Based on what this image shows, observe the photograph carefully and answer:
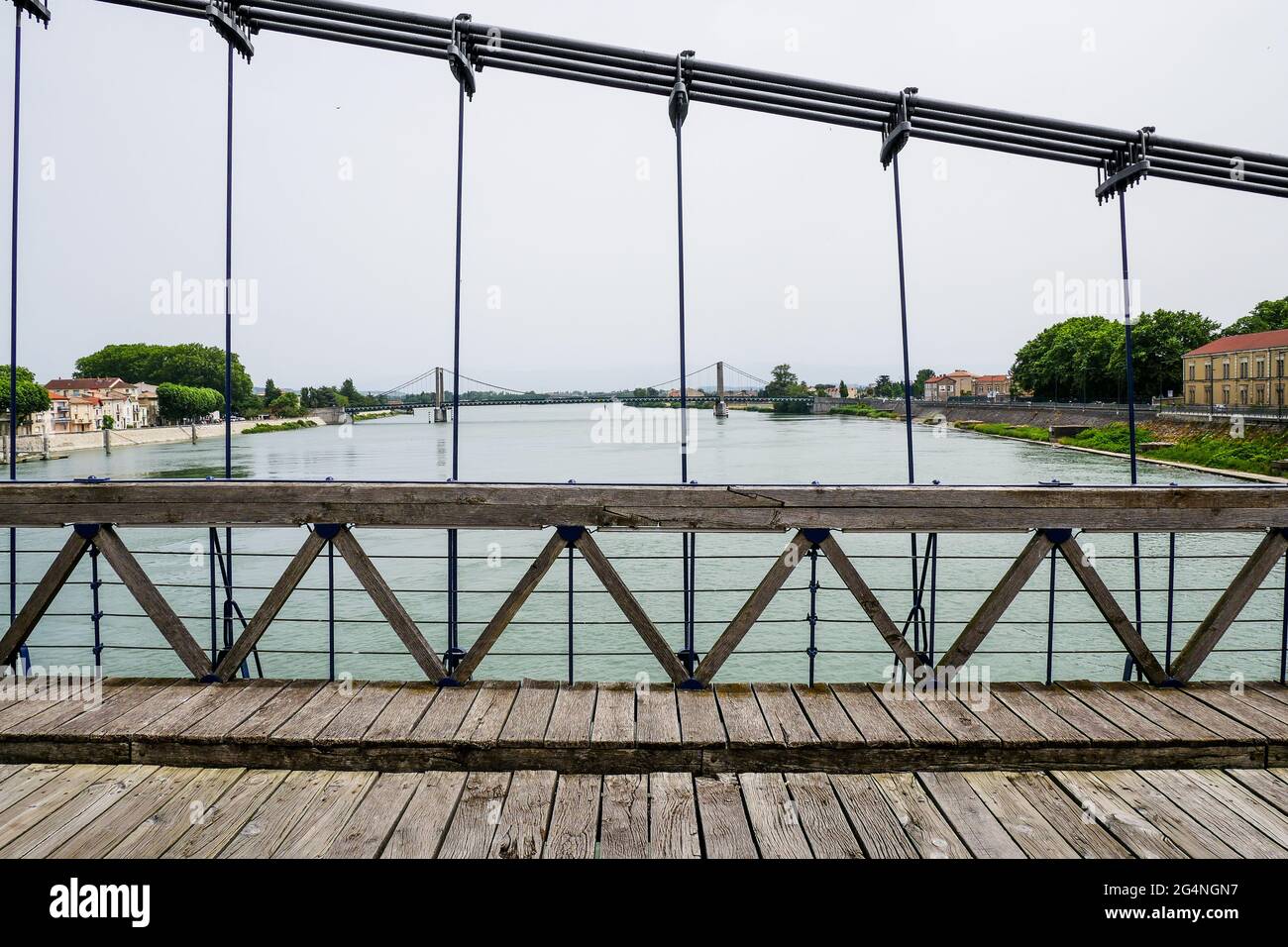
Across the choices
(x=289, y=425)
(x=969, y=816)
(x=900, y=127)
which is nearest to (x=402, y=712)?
(x=969, y=816)

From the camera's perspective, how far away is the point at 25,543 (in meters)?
26.5

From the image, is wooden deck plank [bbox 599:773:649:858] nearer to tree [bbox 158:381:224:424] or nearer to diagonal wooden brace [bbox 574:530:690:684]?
diagonal wooden brace [bbox 574:530:690:684]

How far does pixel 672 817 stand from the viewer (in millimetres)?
2412

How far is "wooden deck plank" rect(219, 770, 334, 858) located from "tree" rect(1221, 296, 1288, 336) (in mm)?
81964

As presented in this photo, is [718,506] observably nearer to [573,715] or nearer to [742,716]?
[742,716]

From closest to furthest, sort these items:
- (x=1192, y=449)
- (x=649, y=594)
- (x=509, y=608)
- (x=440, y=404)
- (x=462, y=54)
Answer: (x=509, y=608) < (x=462, y=54) < (x=649, y=594) < (x=440, y=404) < (x=1192, y=449)

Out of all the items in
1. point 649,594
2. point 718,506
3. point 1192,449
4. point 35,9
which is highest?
point 35,9

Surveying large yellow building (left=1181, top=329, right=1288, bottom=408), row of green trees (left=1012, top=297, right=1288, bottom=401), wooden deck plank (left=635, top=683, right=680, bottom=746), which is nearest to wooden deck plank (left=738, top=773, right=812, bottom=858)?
wooden deck plank (left=635, top=683, right=680, bottom=746)

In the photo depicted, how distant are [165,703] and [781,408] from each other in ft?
200

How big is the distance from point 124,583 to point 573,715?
1925 millimetres

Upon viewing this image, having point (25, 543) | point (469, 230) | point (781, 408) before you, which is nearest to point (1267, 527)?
point (469, 230)

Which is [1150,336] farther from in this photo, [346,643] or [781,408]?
[346,643]

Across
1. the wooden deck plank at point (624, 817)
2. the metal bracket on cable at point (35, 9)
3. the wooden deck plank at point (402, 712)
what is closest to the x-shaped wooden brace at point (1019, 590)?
the wooden deck plank at point (624, 817)

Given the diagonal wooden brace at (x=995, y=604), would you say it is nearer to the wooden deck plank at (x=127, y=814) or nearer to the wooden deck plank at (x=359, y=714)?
the wooden deck plank at (x=359, y=714)
